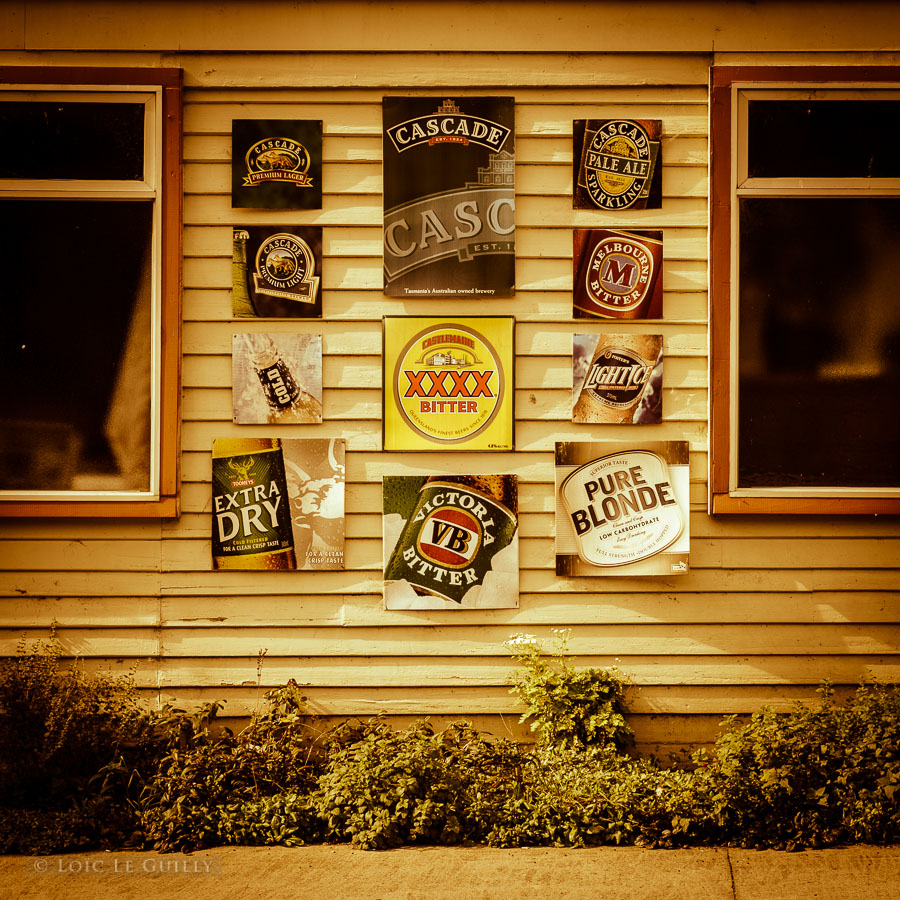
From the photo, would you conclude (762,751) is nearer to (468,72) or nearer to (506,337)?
(506,337)

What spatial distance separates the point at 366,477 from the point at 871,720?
285cm

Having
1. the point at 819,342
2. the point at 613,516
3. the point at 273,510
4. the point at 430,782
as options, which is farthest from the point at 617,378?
the point at 430,782

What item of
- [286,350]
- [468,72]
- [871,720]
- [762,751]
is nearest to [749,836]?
[762,751]

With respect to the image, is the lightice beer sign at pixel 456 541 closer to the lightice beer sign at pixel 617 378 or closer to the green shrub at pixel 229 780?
the lightice beer sign at pixel 617 378

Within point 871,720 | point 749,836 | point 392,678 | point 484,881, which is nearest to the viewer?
point 484,881

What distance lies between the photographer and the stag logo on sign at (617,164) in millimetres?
4992

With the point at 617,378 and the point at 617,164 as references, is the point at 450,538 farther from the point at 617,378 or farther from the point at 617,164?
the point at 617,164

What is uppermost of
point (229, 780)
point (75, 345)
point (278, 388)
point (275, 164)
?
point (275, 164)

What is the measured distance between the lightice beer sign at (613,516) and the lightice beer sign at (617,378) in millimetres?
179

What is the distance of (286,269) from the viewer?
16.3ft

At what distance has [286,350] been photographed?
16.3 ft

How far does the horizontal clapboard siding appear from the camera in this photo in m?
4.97

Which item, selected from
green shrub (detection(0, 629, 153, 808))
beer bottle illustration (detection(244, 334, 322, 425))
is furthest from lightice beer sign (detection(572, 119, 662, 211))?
green shrub (detection(0, 629, 153, 808))

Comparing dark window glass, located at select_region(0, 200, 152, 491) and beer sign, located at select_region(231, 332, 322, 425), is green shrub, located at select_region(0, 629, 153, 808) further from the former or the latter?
beer sign, located at select_region(231, 332, 322, 425)
